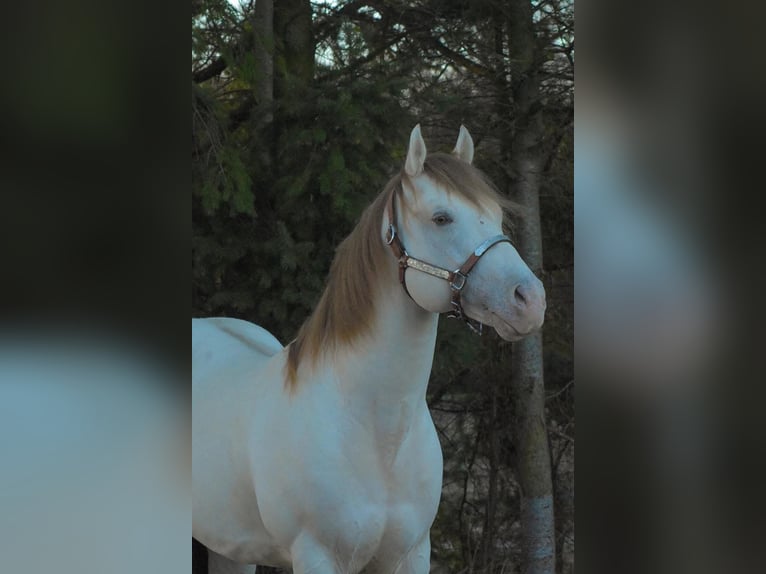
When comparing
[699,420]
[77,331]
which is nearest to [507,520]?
[699,420]

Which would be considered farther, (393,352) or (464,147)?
(464,147)

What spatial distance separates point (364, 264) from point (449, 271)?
0.20 m

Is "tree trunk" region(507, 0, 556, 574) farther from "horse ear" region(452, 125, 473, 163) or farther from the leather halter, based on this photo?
the leather halter

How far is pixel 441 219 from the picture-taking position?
5.05ft

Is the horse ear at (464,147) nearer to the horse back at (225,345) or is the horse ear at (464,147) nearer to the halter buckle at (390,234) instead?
the halter buckle at (390,234)

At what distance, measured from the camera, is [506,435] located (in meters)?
3.13

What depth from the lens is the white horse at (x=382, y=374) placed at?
1509mm

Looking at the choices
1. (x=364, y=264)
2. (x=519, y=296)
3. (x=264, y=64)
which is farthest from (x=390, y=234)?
(x=264, y=64)

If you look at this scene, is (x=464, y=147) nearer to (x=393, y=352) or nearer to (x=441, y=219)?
(x=441, y=219)

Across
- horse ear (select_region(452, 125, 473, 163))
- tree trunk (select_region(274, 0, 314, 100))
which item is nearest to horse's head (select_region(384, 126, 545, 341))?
horse ear (select_region(452, 125, 473, 163))

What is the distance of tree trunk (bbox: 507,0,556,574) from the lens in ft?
9.48

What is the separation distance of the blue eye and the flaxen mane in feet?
0.16

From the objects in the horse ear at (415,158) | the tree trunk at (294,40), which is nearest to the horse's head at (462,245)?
the horse ear at (415,158)

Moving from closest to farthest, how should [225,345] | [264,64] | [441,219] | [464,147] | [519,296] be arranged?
1. [519,296]
2. [441,219]
3. [464,147]
4. [225,345]
5. [264,64]
